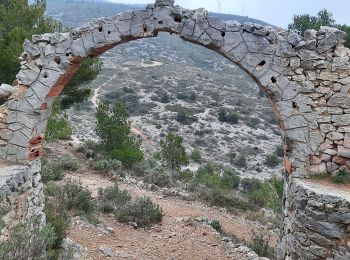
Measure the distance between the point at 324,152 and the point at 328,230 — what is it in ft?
4.05

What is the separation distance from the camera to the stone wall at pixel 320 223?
5.14 meters

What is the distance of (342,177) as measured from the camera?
595 cm

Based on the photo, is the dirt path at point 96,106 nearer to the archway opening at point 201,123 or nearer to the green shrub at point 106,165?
the archway opening at point 201,123

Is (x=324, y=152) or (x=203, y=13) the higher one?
(x=203, y=13)

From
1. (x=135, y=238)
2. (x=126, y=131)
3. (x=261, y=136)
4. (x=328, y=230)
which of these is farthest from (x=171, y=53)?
(x=328, y=230)

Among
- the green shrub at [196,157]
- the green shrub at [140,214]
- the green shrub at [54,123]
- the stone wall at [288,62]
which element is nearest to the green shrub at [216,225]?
the green shrub at [140,214]

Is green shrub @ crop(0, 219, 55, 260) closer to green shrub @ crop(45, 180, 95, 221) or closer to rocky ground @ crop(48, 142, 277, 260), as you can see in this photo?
rocky ground @ crop(48, 142, 277, 260)

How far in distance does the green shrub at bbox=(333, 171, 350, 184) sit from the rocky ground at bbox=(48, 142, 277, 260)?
3.02 meters

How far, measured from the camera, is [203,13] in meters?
6.26

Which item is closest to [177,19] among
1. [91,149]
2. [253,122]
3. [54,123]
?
[54,123]

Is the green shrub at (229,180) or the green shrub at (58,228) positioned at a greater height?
the green shrub at (58,228)

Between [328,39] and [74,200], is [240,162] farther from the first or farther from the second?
[328,39]

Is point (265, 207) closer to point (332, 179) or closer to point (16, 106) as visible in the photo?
point (332, 179)

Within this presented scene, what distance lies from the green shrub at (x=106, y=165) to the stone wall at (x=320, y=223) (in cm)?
855
